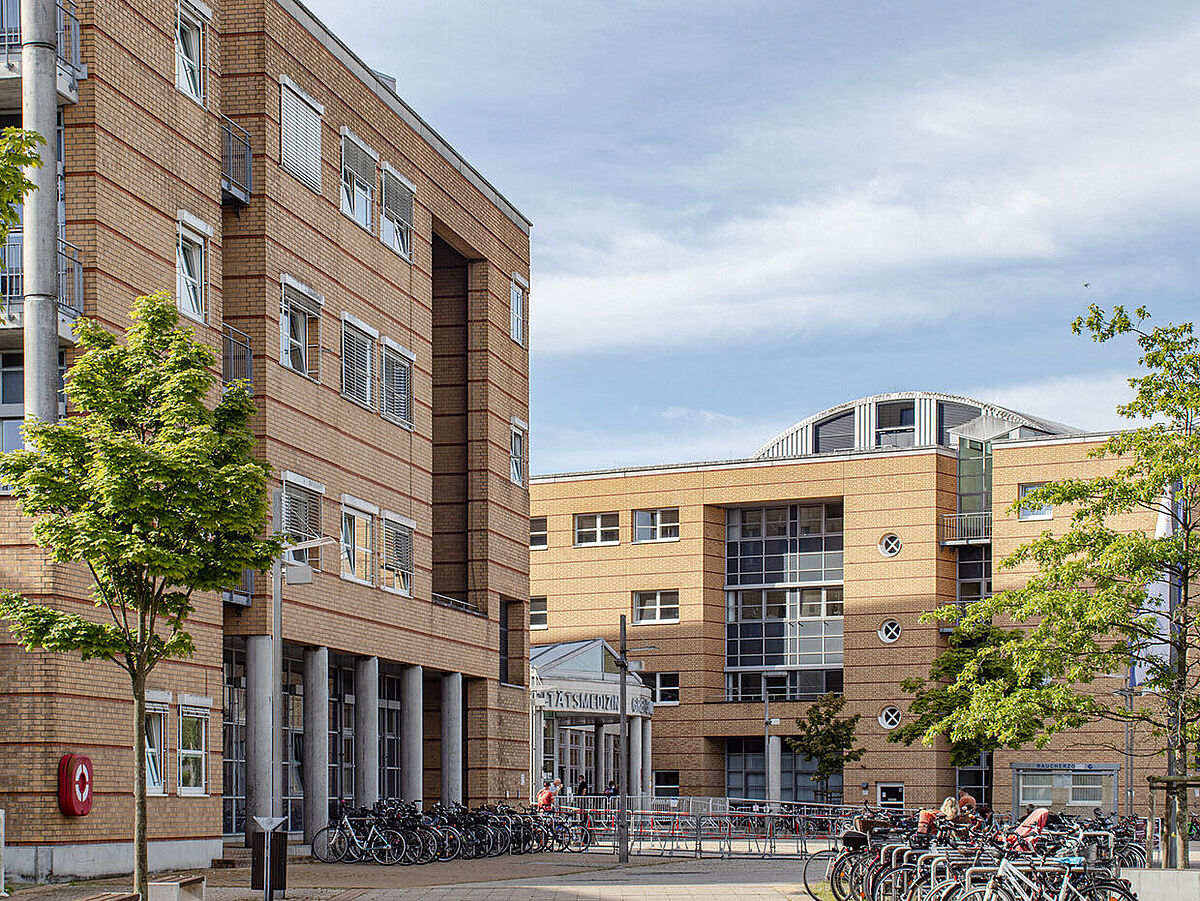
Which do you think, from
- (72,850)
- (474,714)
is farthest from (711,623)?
(72,850)

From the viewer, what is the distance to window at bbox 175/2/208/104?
31.1 meters

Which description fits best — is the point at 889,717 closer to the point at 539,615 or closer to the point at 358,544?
the point at 539,615

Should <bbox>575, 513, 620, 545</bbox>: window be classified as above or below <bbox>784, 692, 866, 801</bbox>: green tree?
above

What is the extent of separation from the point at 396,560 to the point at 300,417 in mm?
5799

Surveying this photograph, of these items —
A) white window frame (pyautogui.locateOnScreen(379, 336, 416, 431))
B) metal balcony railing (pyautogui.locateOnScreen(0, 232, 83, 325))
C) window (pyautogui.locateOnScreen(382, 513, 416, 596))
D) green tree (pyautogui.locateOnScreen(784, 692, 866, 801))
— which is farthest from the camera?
green tree (pyautogui.locateOnScreen(784, 692, 866, 801))

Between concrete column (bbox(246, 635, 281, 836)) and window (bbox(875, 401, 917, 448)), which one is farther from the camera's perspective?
window (bbox(875, 401, 917, 448))

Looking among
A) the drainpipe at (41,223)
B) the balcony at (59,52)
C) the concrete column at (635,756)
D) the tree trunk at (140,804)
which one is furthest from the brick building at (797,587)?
the tree trunk at (140,804)

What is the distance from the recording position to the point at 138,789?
20.2 m

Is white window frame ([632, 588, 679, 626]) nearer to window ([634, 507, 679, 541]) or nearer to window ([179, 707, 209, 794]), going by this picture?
window ([634, 507, 679, 541])

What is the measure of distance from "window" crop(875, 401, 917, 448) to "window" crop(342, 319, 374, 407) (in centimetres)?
4741

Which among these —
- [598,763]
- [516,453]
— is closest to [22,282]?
[516,453]

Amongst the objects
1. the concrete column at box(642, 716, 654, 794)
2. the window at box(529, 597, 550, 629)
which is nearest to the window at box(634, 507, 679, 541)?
the window at box(529, 597, 550, 629)

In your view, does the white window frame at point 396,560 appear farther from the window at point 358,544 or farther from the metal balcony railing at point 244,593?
the metal balcony railing at point 244,593

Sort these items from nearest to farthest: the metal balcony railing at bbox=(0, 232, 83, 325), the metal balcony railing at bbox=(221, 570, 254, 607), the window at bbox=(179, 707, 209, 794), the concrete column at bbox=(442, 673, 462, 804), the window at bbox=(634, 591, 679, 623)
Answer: the metal balcony railing at bbox=(0, 232, 83, 325)
the window at bbox=(179, 707, 209, 794)
the metal balcony railing at bbox=(221, 570, 254, 607)
the concrete column at bbox=(442, 673, 462, 804)
the window at bbox=(634, 591, 679, 623)
